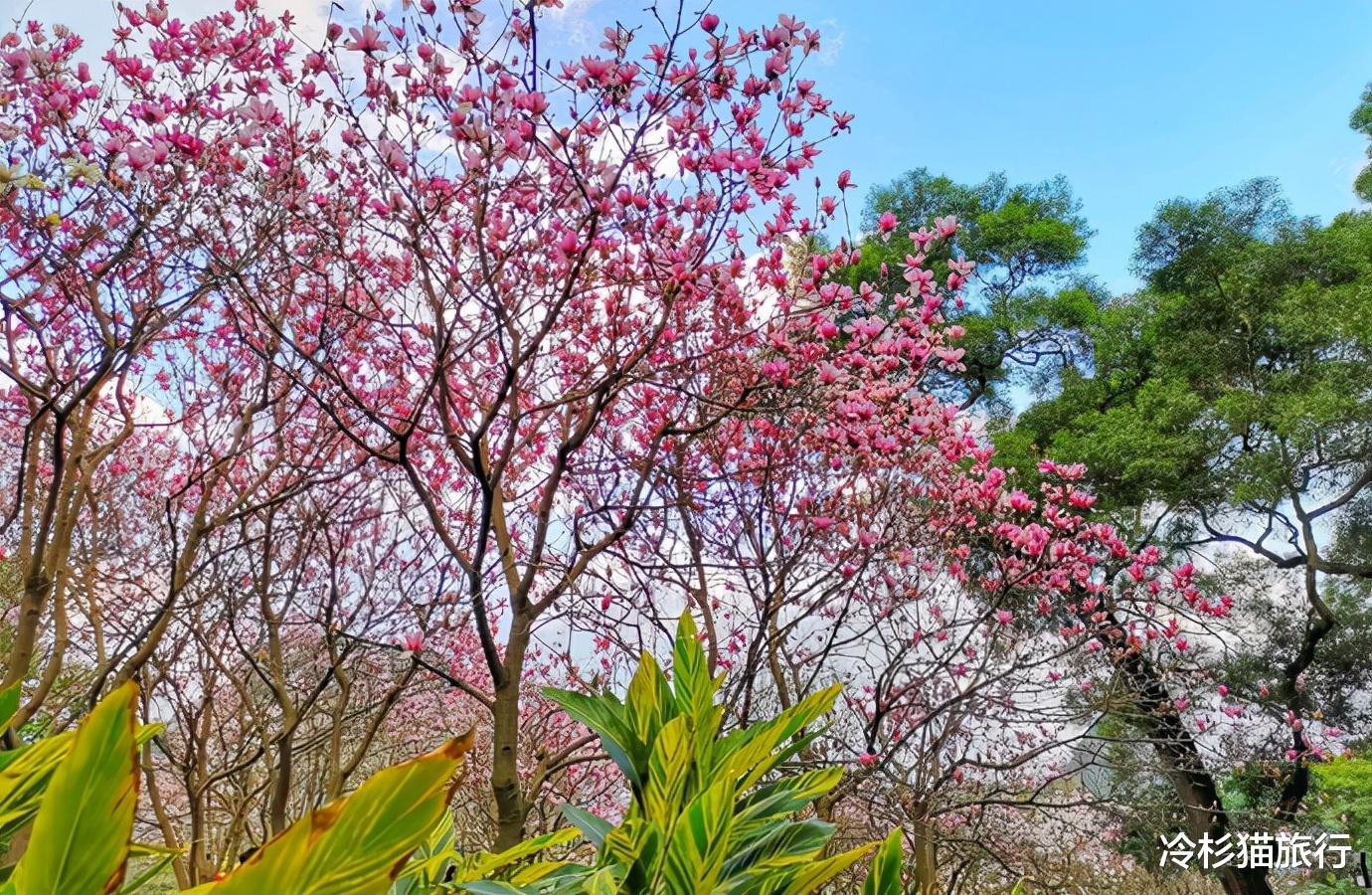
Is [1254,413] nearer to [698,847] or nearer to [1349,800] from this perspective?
[1349,800]

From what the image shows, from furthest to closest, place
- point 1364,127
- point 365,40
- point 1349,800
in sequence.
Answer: point 1364,127, point 1349,800, point 365,40

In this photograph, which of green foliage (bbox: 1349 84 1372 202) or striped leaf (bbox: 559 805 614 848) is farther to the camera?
green foliage (bbox: 1349 84 1372 202)

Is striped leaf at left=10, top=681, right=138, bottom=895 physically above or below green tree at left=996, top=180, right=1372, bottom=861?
below

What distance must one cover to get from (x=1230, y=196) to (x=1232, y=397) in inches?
117

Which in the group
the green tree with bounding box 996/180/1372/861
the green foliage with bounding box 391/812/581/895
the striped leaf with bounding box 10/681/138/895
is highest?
the green tree with bounding box 996/180/1372/861

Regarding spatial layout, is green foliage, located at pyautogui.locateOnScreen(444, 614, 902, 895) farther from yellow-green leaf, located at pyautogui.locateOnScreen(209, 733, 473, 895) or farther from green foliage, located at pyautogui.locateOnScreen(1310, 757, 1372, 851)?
green foliage, located at pyautogui.locateOnScreen(1310, 757, 1372, 851)

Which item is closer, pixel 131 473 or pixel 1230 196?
pixel 131 473

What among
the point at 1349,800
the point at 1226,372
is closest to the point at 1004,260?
the point at 1226,372

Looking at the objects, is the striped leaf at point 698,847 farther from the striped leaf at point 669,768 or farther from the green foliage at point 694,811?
the striped leaf at point 669,768

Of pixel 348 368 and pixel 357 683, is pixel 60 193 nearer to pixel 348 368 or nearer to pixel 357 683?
pixel 348 368

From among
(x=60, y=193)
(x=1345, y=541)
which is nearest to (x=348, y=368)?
(x=60, y=193)

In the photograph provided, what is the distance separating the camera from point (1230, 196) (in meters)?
9.16

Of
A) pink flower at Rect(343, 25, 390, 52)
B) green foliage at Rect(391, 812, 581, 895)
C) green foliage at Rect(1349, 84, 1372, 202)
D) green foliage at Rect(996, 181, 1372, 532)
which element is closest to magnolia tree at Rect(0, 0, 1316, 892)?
pink flower at Rect(343, 25, 390, 52)

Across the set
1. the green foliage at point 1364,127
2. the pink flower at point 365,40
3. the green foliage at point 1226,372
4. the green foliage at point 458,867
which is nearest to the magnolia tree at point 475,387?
the pink flower at point 365,40
